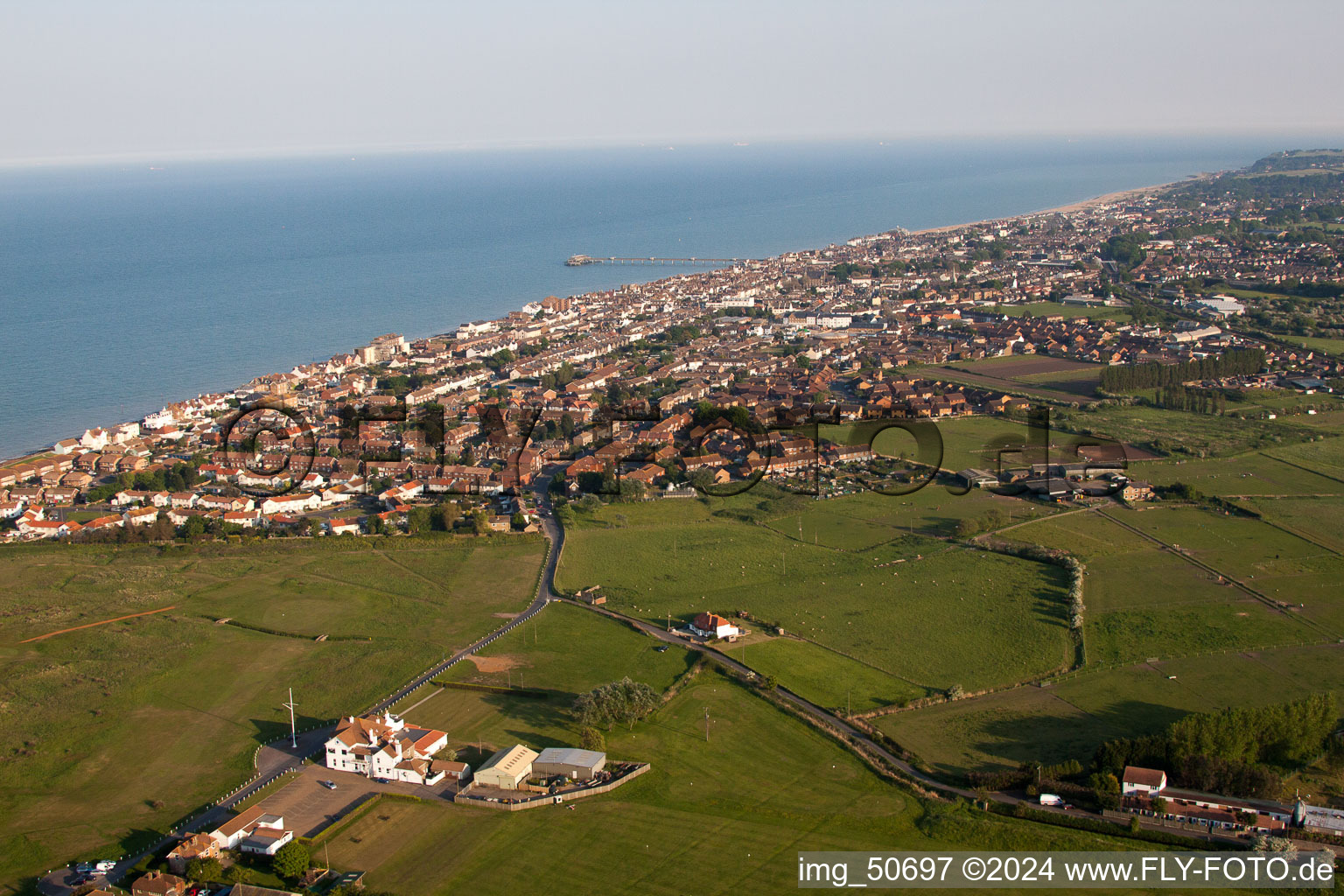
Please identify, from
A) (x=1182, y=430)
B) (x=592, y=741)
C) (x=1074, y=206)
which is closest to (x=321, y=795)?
(x=592, y=741)

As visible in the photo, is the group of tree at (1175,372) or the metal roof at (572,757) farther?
the group of tree at (1175,372)

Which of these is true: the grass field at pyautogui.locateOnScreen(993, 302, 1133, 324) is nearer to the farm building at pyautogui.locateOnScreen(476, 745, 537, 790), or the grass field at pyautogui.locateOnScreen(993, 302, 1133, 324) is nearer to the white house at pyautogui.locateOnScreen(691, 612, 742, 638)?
the white house at pyautogui.locateOnScreen(691, 612, 742, 638)

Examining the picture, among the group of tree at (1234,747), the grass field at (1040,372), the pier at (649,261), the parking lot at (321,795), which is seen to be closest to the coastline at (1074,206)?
the pier at (649,261)

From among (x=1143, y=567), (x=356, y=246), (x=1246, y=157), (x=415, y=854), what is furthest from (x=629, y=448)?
(x=1246, y=157)

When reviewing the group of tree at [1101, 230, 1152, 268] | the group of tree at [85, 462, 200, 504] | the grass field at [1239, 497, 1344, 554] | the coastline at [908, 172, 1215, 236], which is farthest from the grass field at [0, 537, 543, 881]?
the coastline at [908, 172, 1215, 236]

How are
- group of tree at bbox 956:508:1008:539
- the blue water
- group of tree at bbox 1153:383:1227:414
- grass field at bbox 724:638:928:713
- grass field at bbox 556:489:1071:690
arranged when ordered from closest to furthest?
grass field at bbox 724:638:928:713 → grass field at bbox 556:489:1071:690 → group of tree at bbox 956:508:1008:539 → group of tree at bbox 1153:383:1227:414 → the blue water

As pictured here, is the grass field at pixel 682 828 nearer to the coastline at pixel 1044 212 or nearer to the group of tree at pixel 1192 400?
the group of tree at pixel 1192 400

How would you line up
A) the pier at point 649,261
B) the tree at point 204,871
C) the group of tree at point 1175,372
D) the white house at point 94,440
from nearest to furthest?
the tree at point 204,871 → the white house at point 94,440 → the group of tree at point 1175,372 → the pier at point 649,261
